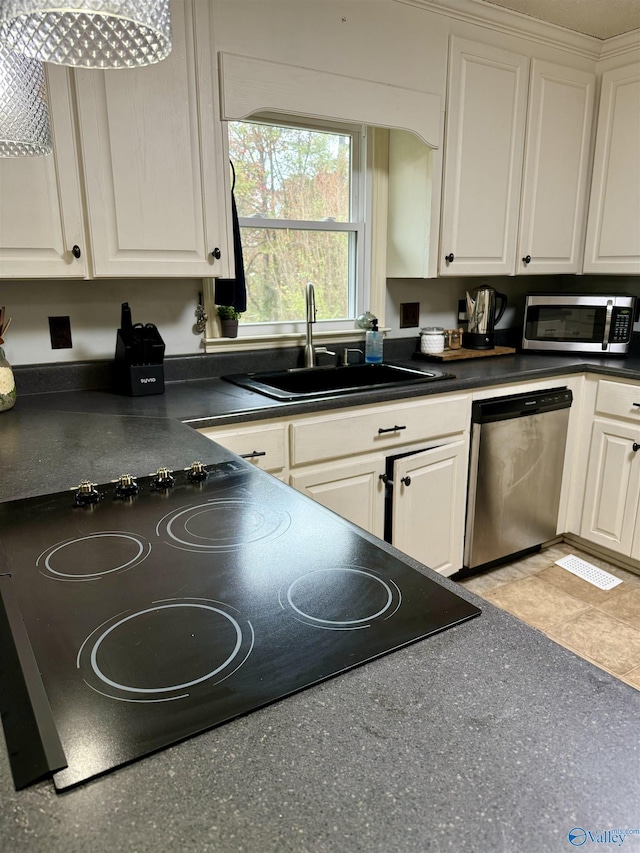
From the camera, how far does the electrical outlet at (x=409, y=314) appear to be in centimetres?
290

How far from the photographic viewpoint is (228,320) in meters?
2.36

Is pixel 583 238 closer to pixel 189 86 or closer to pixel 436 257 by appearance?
pixel 436 257

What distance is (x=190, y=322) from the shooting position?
7.71 feet

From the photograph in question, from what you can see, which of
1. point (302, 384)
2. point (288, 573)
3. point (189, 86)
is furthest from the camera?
point (302, 384)

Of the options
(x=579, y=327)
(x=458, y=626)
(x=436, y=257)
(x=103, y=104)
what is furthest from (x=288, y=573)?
(x=579, y=327)

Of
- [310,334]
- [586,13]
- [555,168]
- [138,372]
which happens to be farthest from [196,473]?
[586,13]

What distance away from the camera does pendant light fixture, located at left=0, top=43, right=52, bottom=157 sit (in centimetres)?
93

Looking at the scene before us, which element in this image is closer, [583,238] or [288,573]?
[288,573]

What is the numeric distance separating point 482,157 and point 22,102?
2.10m

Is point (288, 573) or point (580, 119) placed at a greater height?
point (580, 119)

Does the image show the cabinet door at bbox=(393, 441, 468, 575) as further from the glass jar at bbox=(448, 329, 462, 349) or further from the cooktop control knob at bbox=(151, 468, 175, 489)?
the cooktop control knob at bbox=(151, 468, 175, 489)

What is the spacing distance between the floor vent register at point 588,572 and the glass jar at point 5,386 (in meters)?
2.44

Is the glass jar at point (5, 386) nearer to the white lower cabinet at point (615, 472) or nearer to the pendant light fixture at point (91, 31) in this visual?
the pendant light fixture at point (91, 31)

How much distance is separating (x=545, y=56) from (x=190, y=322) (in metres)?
1.99
